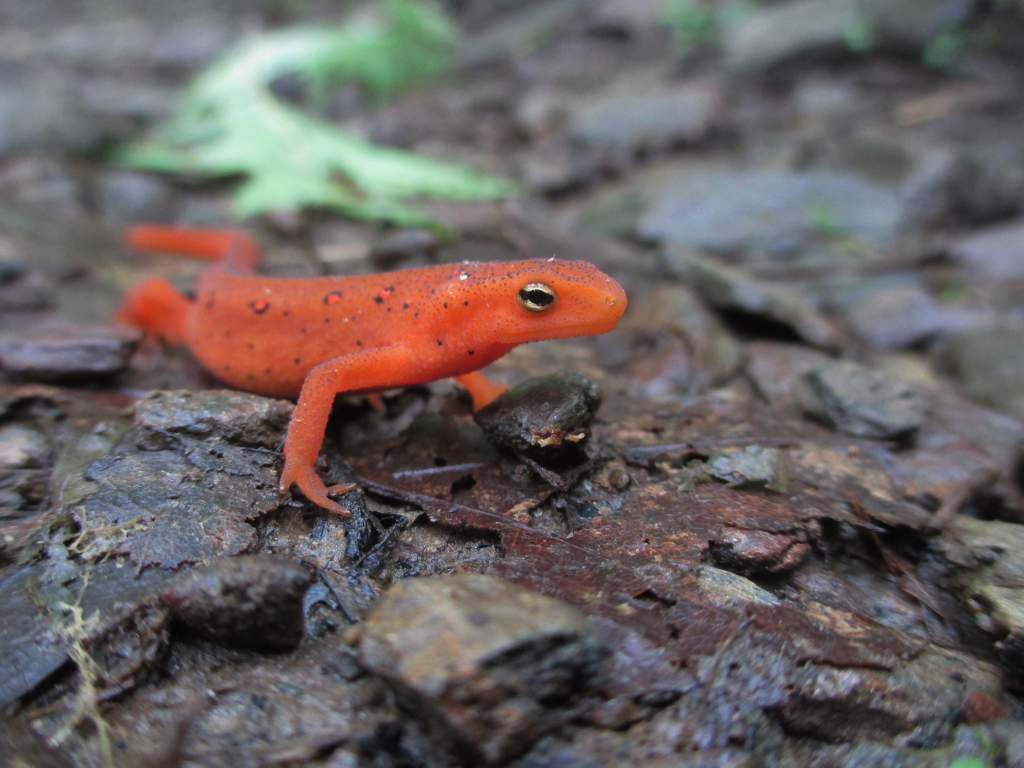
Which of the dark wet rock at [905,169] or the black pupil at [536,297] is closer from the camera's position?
the black pupil at [536,297]

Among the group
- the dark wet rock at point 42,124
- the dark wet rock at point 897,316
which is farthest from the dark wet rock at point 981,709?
the dark wet rock at point 42,124

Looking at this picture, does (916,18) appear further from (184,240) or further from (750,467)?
(184,240)

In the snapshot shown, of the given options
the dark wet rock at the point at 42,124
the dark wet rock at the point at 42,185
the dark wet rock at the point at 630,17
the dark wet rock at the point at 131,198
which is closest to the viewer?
the dark wet rock at the point at 42,185

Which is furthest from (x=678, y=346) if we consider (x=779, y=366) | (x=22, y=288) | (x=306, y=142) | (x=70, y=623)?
(x=306, y=142)

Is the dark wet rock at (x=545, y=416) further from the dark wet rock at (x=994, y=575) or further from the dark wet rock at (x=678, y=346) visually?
the dark wet rock at (x=994, y=575)

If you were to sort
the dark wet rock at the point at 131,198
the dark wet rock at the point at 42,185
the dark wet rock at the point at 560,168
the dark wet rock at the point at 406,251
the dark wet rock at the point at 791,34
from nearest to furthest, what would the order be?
the dark wet rock at the point at 406,251 < the dark wet rock at the point at 42,185 < the dark wet rock at the point at 131,198 < the dark wet rock at the point at 560,168 < the dark wet rock at the point at 791,34

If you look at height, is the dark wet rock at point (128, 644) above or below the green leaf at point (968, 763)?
above

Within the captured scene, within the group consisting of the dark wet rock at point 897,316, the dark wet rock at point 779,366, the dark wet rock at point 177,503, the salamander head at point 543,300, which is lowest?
the dark wet rock at point 897,316

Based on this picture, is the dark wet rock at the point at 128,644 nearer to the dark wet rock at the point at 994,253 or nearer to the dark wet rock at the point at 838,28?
the dark wet rock at the point at 994,253

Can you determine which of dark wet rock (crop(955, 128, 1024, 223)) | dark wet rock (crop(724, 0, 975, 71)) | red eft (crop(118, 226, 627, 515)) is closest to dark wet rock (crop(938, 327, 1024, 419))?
dark wet rock (crop(955, 128, 1024, 223))
